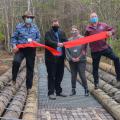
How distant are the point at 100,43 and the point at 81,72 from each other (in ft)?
3.23

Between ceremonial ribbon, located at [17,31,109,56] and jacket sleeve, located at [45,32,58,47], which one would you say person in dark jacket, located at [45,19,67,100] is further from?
ceremonial ribbon, located at [17,31,109,56]

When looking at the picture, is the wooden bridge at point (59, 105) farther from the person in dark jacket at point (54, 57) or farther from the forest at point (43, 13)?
the forest at point (43, 13)

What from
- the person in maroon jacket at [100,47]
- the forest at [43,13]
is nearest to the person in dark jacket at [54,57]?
the person in maroon jacket at [100,47]

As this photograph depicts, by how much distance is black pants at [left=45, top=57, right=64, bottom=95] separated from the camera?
407 inches

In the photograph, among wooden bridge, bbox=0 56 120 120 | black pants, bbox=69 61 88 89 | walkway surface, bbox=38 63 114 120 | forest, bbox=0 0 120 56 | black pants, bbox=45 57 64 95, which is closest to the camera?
wooden bridge, bbox=0 56 120 120

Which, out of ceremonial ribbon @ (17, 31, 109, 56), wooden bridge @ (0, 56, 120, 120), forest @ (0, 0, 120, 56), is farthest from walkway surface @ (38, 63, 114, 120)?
forest @ (0, 0, 120, 56)

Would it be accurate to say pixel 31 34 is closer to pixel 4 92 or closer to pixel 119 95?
pixel 4 92

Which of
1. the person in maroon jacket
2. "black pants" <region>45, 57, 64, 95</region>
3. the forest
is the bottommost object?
the forest

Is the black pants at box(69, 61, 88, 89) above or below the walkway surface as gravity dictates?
above

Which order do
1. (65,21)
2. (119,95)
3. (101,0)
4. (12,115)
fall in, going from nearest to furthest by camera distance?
(12,115)
(119,95)
(101,0)
(65,21)

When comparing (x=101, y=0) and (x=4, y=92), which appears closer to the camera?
(x=4, y=92)

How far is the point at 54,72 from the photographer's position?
1042 cm

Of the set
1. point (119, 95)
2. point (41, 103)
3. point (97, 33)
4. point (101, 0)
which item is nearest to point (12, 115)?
point (41, 103)

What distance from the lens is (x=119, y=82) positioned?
1059cm
